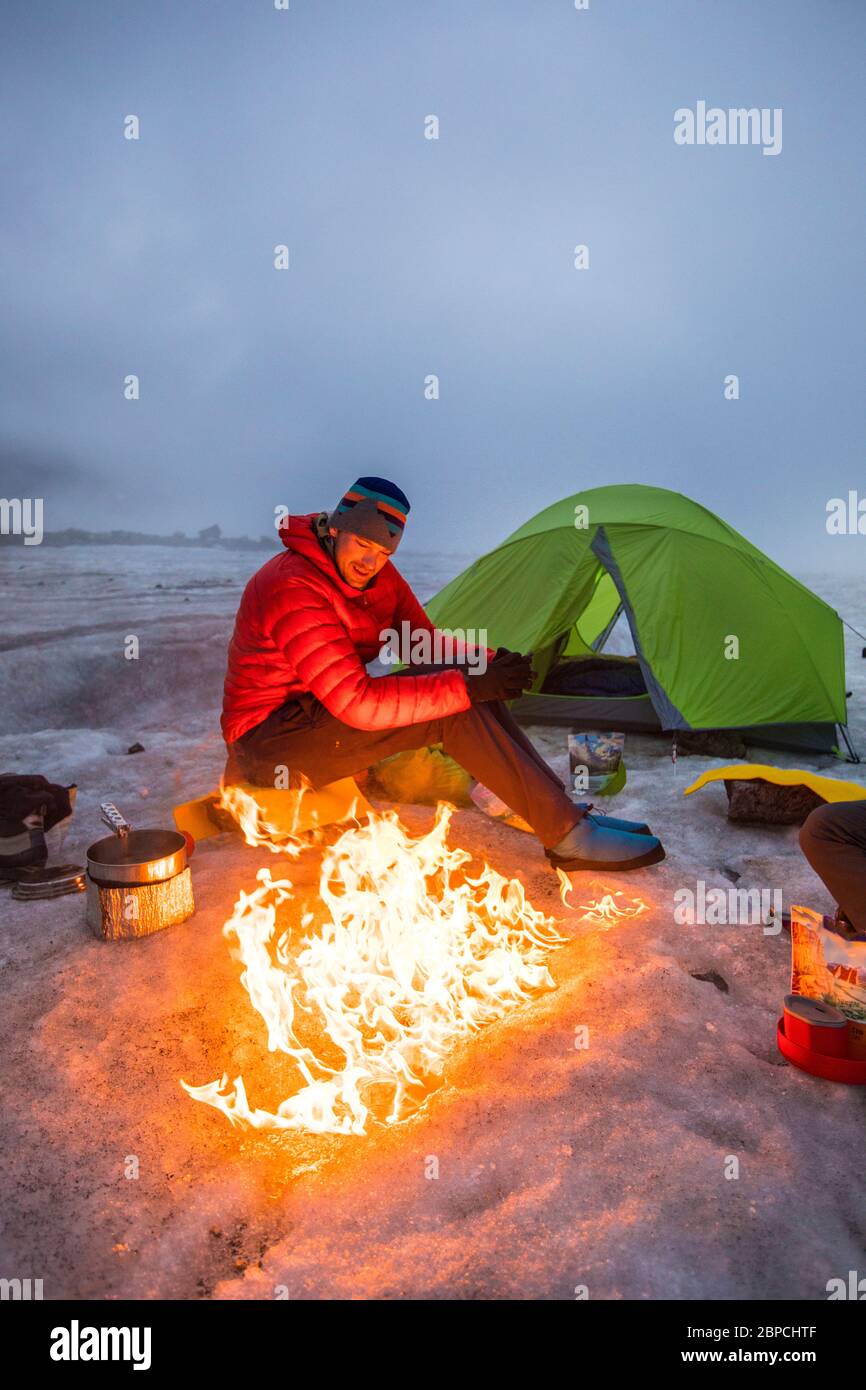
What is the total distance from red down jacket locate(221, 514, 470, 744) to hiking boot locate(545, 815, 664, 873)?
31.6 inches

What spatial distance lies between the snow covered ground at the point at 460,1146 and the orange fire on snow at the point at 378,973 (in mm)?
81

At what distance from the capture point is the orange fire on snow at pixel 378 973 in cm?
231

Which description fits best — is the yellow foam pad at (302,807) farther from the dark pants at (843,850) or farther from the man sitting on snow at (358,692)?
the dark pants at (843,850)

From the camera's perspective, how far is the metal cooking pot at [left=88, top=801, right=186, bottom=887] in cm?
301

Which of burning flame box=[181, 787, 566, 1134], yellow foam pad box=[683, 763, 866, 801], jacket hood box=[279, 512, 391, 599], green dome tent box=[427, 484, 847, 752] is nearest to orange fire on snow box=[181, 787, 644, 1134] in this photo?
burning flame box=[181, 787, 566, 1134]

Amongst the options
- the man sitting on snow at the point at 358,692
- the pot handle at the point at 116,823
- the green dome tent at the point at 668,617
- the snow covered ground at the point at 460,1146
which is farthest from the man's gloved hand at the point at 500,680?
the green dome tent at the point at 668,617

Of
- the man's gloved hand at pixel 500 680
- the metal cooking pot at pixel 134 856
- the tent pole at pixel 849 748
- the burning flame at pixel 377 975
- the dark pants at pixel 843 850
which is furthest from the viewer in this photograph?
the tent pole at pixel 849 748

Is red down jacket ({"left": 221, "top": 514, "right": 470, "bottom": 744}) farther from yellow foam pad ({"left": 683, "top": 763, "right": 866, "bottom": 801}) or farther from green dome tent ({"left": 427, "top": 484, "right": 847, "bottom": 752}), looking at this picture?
green dome tent ({"left": 427, "top": 484, "right": 847, "bottom": 752})

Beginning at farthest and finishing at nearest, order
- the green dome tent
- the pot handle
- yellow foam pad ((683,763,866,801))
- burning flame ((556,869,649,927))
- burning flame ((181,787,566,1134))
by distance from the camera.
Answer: the green dome tent, yellow foam pad ((683,763,866,801)), burning flame ((556,869,649,927)), the pot handle, burning flame ((181,787,566,1134))

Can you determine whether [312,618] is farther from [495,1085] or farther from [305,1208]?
[305,1208]

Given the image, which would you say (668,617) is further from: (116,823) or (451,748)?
(116,823)

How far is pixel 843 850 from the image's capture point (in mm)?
2609

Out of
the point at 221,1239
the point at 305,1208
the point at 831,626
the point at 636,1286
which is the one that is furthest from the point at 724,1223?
the point at 831,626

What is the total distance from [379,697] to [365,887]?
790 mm
